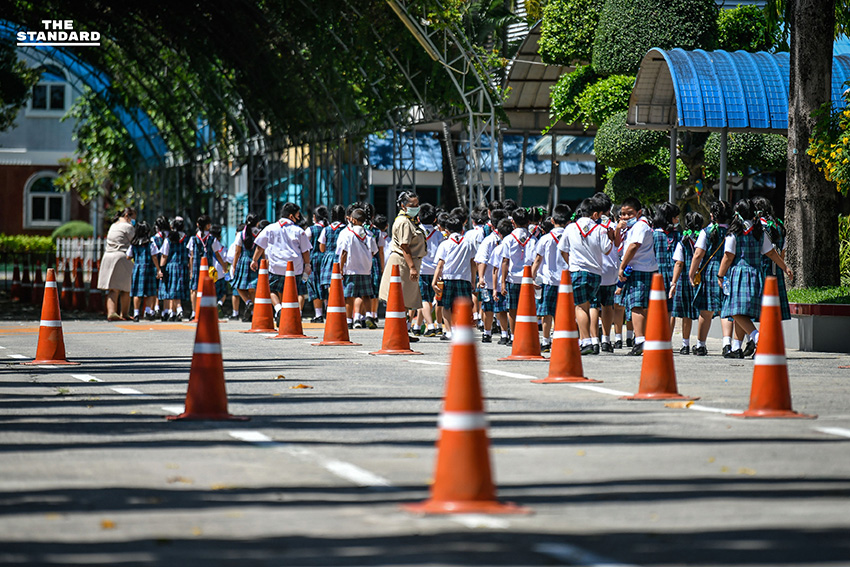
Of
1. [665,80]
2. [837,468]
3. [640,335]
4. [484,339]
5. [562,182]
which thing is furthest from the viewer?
[562,182]

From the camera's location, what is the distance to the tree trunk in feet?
66.0

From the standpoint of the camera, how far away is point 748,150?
30812 millimetres

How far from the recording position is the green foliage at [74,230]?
197 feet

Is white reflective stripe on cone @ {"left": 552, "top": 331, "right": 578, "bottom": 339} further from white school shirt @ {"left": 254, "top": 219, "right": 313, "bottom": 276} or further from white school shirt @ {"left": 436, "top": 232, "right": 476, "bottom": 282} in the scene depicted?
white school shirt @ {"left": 254, "top": 219, "right": 313, "bottom": 276}

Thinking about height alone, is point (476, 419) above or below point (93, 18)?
below

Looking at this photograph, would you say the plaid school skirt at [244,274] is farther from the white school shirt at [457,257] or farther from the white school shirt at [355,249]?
the white school shirt at [457,257]

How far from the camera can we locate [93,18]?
1410 inches

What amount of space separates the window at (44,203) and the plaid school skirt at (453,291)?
48.1 m

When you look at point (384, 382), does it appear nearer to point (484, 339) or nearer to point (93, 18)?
point (484, 339)

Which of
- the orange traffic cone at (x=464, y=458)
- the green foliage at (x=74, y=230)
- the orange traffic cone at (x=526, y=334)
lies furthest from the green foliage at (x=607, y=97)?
the green foliage at (x=74, y=230)

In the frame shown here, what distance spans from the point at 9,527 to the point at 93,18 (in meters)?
31.3

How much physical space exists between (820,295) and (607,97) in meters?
14.9

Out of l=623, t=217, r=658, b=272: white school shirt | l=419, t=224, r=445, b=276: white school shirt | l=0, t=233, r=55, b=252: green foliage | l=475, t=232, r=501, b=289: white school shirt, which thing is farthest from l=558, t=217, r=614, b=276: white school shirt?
l=0, t=233, r=55, b=252: green foliage

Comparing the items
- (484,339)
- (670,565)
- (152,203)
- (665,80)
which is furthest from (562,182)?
(670,565)
